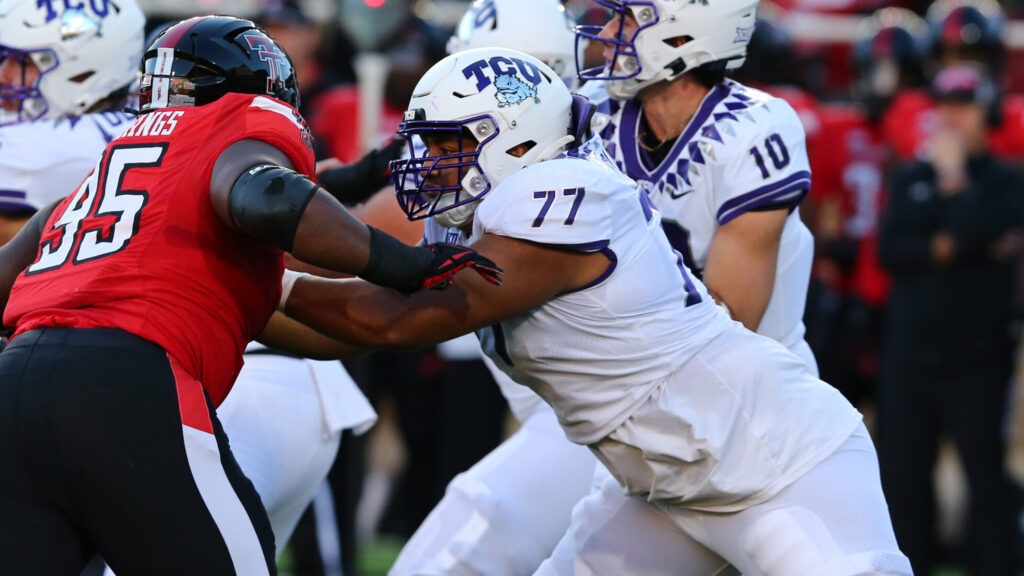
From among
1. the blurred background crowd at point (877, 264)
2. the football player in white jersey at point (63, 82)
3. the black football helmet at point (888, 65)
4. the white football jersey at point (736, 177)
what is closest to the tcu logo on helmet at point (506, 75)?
the white football jersey at point (736, 177)

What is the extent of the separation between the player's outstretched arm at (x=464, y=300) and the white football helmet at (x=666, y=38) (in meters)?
1.12

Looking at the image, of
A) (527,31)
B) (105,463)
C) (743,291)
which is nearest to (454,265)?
(105,463)

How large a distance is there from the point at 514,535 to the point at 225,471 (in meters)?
1.49

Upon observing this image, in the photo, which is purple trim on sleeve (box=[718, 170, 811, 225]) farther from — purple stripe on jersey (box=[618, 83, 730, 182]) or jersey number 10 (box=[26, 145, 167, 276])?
jersey number 10 (box=[26, 145, 167, 276])

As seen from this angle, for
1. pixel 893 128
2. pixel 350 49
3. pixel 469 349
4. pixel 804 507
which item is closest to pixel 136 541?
pixel 804 507

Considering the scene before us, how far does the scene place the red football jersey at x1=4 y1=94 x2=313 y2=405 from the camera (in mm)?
2723

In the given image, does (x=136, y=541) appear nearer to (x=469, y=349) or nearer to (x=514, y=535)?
(x=514, y=535)

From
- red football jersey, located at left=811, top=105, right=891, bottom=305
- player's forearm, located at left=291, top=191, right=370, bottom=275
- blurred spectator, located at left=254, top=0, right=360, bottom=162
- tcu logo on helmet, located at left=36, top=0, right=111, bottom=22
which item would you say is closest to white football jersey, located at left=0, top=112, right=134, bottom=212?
tcu logo on helmet, located at left=36, top=0, right=111, bottom=22

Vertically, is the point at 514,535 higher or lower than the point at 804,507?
lower

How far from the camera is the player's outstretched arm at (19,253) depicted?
3.14m

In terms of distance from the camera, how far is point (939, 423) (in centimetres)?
605

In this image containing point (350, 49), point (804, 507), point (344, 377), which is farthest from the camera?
point (350, 49)

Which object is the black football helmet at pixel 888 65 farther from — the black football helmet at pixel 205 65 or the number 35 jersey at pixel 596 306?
the black football helmet at pixel 205 65

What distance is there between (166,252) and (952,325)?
4.15 metres
